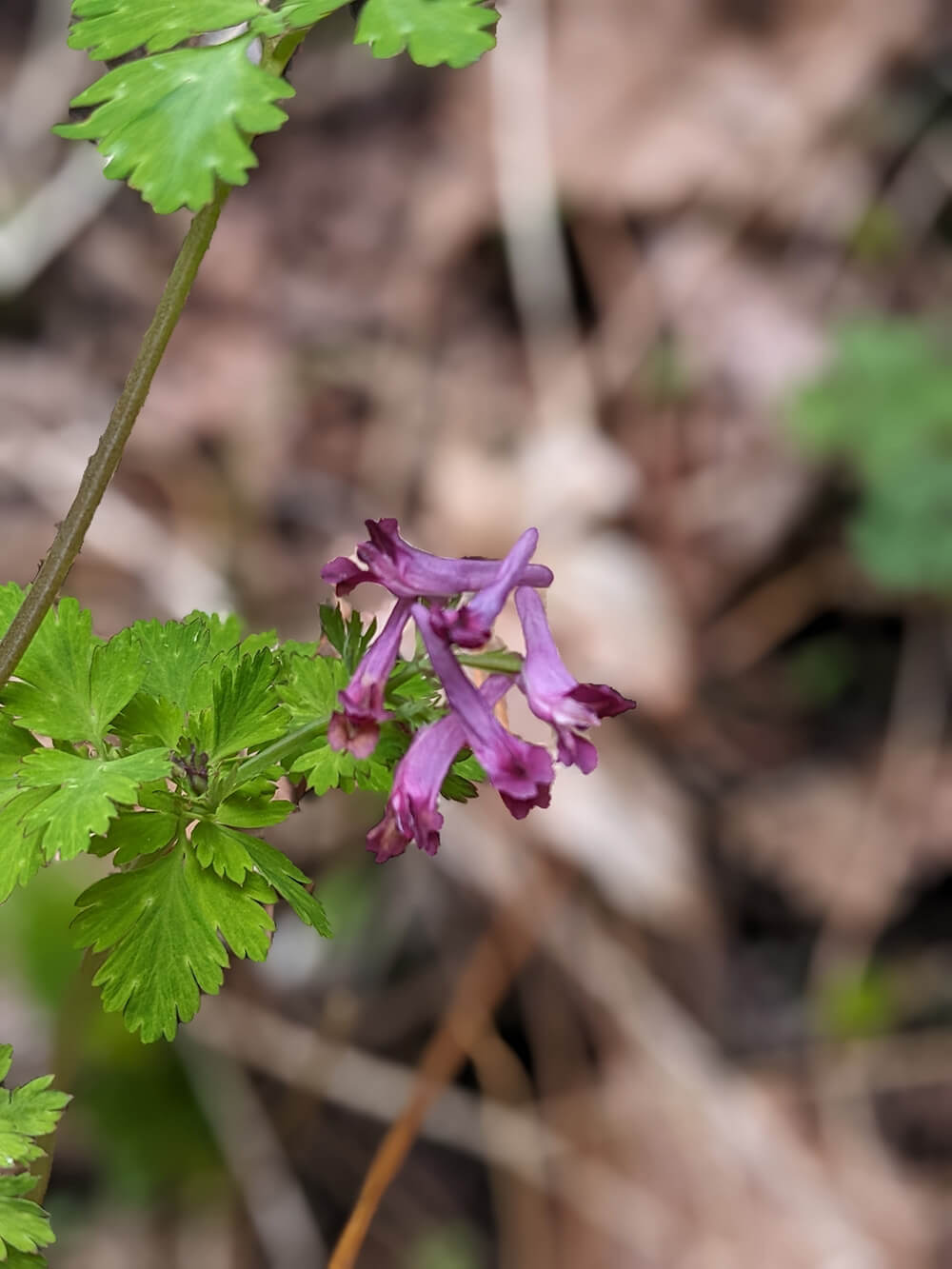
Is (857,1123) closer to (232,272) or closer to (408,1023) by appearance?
(408,1023)

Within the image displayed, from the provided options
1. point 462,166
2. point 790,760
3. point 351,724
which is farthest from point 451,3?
point 462,166

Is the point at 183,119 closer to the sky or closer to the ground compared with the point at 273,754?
closer to the sky

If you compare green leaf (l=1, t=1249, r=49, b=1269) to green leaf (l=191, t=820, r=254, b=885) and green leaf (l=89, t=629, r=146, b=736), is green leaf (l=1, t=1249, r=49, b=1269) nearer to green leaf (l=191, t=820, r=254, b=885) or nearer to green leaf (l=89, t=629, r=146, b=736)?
green leaf (l=191, t=820, r=254, b=885)

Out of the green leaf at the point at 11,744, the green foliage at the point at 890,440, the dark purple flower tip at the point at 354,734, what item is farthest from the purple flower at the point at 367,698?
the green foliage at the point at 890,440

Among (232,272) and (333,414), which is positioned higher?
(232,272)

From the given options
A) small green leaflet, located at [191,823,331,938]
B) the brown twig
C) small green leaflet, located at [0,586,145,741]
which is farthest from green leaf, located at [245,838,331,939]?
the brown twig

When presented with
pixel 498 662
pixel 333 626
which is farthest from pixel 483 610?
pixel 333 626

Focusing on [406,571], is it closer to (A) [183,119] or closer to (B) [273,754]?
(B) [273,754]
